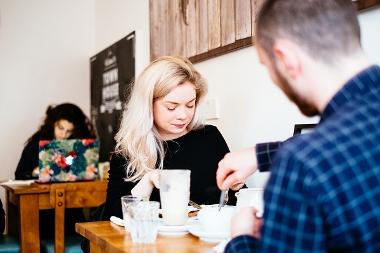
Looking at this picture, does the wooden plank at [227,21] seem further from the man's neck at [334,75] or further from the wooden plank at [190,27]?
the man's neck at [334,75]

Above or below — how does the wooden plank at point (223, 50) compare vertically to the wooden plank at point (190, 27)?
below

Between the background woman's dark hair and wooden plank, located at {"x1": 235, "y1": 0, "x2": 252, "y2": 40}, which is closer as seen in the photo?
wooden plank, located at {"x1": 235, "y1": 0, "x2": 252, "y2": 40}

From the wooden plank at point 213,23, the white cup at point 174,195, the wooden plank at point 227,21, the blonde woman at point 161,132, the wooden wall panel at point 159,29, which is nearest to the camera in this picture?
the white cup at point 174,195

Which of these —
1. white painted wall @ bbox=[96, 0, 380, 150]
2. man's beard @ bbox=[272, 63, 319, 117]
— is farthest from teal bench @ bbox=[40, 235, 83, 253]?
man's beard @ bbox=[272, 63, 319, 117]

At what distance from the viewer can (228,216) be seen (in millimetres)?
1257

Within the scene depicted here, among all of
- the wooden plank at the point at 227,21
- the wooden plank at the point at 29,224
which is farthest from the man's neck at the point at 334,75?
the wooden plank at the point at 29,224

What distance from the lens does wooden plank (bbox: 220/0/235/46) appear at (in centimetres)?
212

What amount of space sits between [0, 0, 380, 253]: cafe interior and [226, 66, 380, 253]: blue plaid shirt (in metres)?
0.47

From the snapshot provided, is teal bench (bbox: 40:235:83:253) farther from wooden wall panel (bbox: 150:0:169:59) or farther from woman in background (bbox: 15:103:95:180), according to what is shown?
wooden wall panel (bbox: 150:0:169:59)

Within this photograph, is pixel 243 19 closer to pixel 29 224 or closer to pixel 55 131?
pixel 29 224

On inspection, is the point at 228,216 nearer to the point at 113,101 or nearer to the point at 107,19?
the point at 113,101

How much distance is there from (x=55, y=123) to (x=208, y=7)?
1720mm

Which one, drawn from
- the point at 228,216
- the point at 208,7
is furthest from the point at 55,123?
the point at 228,216

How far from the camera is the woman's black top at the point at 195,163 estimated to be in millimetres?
1875
